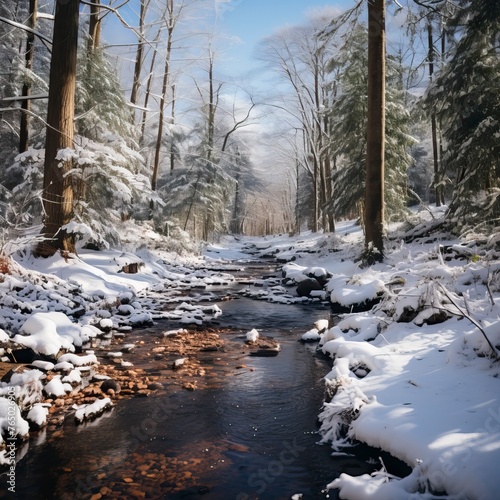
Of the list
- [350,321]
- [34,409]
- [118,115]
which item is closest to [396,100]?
[118,115]

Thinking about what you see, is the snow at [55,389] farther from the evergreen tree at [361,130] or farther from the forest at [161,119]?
the evergreen tree at [361,130]

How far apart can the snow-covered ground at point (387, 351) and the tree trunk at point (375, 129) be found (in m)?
0.88

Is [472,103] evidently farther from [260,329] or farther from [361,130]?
[260,329]

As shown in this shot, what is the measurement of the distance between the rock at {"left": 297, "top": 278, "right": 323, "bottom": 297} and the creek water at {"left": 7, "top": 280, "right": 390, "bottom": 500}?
6255 mm

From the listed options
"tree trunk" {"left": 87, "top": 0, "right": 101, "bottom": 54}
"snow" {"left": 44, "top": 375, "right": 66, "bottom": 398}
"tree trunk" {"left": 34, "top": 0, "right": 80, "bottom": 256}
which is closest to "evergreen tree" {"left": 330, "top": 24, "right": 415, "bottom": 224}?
"tree trunk" {"left": 87, "top": 0, "right": 101, "bottom": 54}

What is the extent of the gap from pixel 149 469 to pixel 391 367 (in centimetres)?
296

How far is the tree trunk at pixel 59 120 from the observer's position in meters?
9.21

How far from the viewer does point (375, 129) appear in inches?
420

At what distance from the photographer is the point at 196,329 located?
792 centimetres

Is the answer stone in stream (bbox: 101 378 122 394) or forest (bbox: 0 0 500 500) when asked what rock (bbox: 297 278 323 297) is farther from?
stone in stream (bbox: 101 378 122 394)

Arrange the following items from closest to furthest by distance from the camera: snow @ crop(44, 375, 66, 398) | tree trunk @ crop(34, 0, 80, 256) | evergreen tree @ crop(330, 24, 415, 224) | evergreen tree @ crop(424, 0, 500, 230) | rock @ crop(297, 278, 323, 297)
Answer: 1. snow @ crop(44, 375, 66, 398)
2. tree trunk @ crop(34, 0, 80, 256)
3. evergreen tree @ crop(424, 0, 500, 230)
4. rock @ crop(297, 278, 323, 297)
5. evergreen tree @ crop(330, 24, 415, 224)

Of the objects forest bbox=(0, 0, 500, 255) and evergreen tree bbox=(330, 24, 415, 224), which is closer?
forest bbox=(0, 0, 500, 255)

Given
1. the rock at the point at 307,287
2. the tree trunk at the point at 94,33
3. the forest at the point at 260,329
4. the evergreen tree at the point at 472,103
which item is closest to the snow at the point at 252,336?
the forest at the point at 260,329

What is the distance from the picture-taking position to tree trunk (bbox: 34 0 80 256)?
9.21 metres
